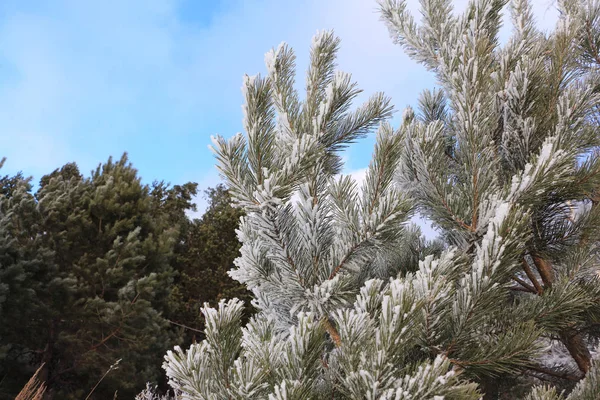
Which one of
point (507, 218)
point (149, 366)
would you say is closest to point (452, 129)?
point (507, 218)

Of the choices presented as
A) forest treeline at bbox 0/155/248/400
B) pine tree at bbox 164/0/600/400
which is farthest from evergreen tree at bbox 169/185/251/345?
pine tree at bbox 164/0/600/400

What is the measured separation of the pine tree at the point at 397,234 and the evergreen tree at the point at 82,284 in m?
8.84

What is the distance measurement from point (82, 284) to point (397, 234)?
9585 millimetres

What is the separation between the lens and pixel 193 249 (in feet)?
49.3

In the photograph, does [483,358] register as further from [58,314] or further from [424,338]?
[58,314]

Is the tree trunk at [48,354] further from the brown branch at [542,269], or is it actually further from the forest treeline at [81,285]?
the brown branch at [542,269]

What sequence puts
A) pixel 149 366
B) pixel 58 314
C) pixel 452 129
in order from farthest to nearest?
pixel 149 366 < pixel 58 314 < pixel 452 129

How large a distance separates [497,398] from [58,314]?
9.11 m

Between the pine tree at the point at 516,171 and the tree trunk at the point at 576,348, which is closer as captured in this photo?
the pine tree at the point at 516,171

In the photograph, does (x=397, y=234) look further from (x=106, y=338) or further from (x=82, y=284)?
(x=106, y=338)

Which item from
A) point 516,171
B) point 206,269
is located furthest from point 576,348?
point 206,269

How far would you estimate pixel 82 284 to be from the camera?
998 centimetres

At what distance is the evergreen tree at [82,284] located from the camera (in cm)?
970

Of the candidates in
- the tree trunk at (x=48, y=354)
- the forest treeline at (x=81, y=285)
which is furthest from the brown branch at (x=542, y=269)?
the tree trunk at (x=48, y=354)
